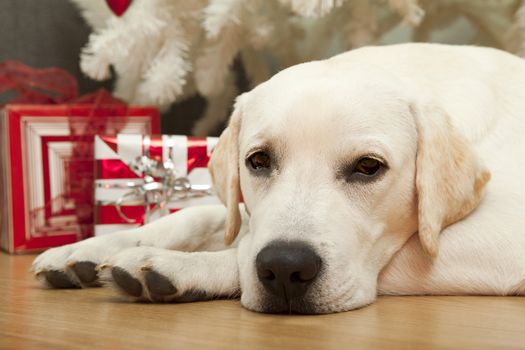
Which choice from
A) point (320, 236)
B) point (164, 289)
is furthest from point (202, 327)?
point (320, 236)

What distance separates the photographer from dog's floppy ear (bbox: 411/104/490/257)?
1889mm

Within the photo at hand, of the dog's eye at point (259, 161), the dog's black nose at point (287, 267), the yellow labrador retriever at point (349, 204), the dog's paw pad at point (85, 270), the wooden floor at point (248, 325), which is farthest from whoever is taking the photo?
the dog's paw pad at point (85, 270)

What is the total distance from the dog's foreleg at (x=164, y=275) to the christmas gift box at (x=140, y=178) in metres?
1.27

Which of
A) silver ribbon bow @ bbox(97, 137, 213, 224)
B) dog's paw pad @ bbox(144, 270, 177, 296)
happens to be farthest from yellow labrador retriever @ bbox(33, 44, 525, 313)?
silver ribbon bow @ bbox(97, 137, 213, 224)

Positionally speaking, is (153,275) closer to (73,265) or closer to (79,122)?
(73,265)

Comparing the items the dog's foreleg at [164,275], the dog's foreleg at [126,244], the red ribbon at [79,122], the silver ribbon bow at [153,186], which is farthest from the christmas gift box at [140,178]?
the dog's foreleg at [164,275]

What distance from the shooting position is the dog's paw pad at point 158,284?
5.71 feet

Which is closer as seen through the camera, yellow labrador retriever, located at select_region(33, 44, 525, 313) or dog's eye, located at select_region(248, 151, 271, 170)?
yellow labrador retriever, located at select_region(33, 44, 525, 313)

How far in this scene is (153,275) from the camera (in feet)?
5.72

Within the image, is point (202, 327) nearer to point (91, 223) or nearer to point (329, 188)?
point (329, 188)

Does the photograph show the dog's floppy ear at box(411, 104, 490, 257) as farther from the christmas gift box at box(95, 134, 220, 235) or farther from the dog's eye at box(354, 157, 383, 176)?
the christmas gift box at box(95, 134, 220, 235)

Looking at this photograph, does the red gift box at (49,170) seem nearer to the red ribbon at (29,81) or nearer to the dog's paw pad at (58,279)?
the red ribbon at (29,81)

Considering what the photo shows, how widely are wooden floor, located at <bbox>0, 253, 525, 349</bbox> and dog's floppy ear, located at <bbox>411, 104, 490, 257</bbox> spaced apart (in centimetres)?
23

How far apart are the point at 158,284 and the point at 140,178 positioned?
1.43 m
